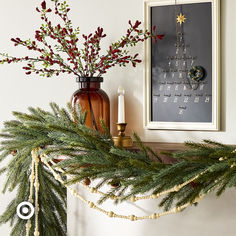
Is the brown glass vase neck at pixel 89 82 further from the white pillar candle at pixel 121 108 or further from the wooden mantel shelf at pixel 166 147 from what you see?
the wooden mantel shelf at pixel 166 147

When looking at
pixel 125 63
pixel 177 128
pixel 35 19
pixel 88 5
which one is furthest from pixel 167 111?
pixel 35 19

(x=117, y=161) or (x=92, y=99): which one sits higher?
(x=92, y=99)

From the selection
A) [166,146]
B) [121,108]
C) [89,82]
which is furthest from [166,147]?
[89,82]

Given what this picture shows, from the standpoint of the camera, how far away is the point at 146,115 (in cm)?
141

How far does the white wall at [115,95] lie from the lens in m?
1.18

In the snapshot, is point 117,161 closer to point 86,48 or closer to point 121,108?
point 121,108

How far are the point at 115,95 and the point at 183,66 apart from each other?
0.25 m

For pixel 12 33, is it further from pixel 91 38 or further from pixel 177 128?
pixel 177 128

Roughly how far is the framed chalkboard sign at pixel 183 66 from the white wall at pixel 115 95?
3 cm

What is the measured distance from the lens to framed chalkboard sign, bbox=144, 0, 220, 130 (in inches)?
52.1

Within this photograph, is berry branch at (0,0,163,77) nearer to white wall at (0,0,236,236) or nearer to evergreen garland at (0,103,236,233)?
white wall at (0,0,236,236)

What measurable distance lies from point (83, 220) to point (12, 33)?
76 cm

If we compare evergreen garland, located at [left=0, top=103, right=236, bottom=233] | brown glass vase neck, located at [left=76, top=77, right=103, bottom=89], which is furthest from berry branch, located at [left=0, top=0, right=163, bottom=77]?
evergreen garland, located at [left=0, top=103, right=236, bottom=233]

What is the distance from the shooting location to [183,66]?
136 centimetres
